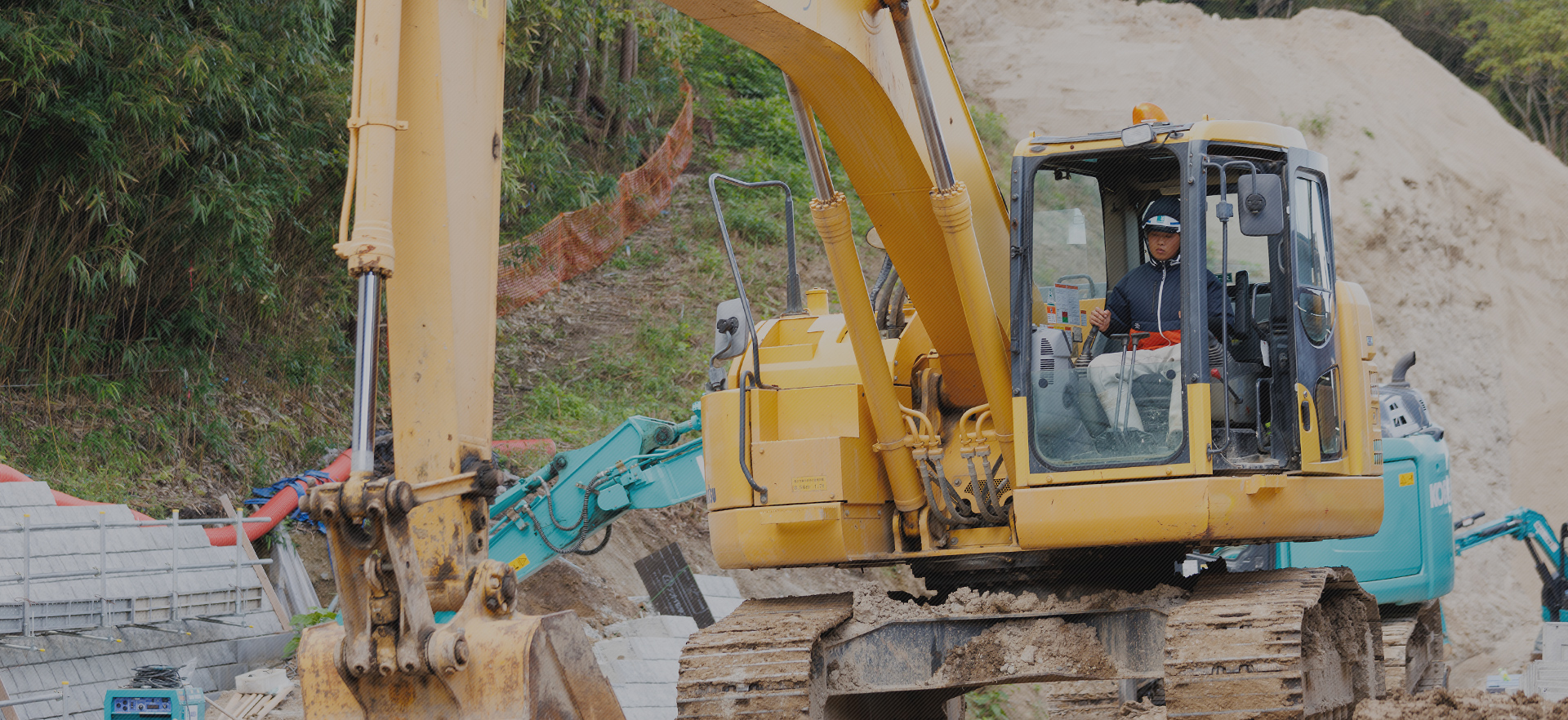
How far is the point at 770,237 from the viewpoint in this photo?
62.1 feet

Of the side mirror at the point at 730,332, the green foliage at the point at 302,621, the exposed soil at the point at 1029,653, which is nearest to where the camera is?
the exposed soil at the point at 1029,653

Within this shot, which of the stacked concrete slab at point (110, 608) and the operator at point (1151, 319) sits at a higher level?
the operator at point (1151, 319)

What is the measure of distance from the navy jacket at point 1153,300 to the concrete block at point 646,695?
14.3 feet

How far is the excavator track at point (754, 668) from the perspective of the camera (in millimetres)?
5090

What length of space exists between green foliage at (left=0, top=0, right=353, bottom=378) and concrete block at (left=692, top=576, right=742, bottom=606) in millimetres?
4090

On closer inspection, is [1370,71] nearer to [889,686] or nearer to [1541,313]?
[1541,313]

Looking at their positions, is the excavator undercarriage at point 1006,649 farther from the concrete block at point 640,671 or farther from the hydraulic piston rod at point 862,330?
the concrete block at point 640,671

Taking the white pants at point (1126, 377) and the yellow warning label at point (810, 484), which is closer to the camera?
the white pants at point (1126, 377)

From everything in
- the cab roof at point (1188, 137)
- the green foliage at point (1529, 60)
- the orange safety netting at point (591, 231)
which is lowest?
the cab roof at point (1188, 137)

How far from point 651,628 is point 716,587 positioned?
1.58 metres

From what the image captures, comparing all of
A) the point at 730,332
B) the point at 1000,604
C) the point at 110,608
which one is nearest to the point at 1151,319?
the point at 1000,604

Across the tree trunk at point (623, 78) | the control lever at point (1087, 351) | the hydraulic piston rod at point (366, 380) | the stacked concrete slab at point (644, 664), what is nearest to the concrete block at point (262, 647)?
the stacked concrete slab at point (644, 664)

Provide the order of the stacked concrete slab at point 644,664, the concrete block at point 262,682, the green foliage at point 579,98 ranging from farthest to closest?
the green foliage at point 579,98, the stacked concrete slab at point 644,664, the concrete block at point 262,682

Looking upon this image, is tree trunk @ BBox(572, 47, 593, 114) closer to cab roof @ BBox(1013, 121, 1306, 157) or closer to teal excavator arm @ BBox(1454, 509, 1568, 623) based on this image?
teal excavator arm @ BBox(1454, 509, 1568, 623)
